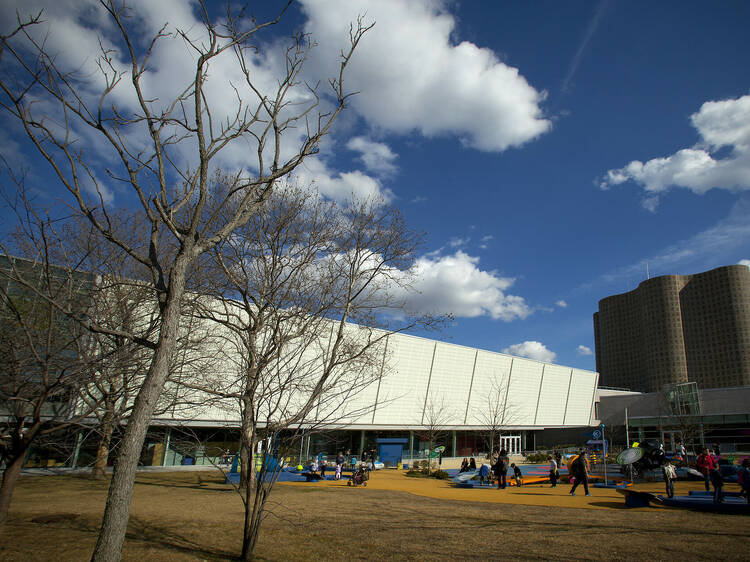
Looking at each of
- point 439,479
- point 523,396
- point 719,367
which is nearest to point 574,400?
point 523,396

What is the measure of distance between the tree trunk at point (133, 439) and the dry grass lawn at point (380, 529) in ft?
13.9

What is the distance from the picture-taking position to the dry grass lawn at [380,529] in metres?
8.51

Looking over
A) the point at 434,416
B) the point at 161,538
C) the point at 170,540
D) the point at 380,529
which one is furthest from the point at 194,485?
the point at 434,416

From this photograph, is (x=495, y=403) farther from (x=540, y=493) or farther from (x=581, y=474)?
(x=581, y=474)

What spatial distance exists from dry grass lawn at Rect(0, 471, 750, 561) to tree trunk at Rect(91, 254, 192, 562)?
424 cm

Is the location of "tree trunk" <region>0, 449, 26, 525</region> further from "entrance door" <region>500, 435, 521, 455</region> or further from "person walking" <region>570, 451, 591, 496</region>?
"entrance door" <region>500, 435, 521, 455</region>

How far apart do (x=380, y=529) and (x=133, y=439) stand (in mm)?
7874

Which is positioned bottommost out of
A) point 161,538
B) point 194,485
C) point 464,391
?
point 194,485

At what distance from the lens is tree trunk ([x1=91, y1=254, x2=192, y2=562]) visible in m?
4.70

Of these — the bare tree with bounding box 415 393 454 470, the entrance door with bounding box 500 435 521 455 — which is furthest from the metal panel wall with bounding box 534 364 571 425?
the bare tree with bounding box 415 393 454 470

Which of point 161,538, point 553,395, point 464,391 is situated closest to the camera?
point 161,538

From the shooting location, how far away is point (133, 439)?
16.6 ft

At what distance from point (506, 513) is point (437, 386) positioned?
3233 centimetres

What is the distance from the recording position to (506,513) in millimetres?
13328
